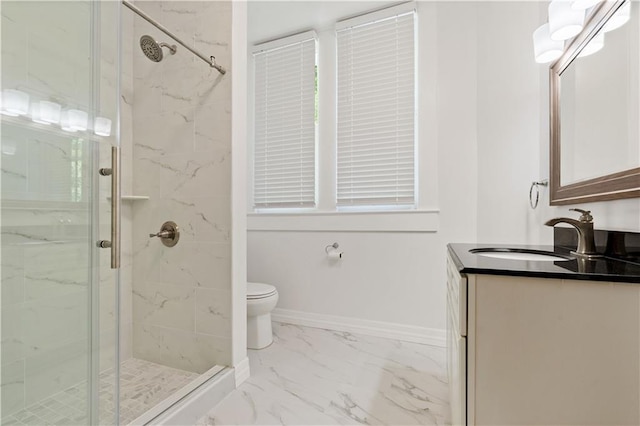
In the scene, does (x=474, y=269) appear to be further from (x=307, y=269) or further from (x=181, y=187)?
(x=307, y=269)

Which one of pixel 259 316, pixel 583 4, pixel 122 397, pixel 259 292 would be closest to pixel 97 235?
pixel 122 397

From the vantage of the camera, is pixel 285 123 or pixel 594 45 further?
pixel 285 123

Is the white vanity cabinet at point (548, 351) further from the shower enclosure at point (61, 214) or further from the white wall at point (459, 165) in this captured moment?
the shower enclosure at point (61, 214)

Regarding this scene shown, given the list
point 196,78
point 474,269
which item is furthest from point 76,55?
point 474,269

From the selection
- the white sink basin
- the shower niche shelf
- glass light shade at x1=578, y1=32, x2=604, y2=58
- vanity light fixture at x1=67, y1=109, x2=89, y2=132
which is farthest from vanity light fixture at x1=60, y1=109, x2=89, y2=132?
glass light shade at x1=578, y1=32, x2=604, y2=58

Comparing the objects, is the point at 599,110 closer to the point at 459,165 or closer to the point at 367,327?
the point at 459,165

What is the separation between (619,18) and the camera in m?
1.05

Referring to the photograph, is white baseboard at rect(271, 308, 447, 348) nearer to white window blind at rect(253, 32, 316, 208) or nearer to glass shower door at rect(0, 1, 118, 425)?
white window blind at rect(253, 32, 316, 208)

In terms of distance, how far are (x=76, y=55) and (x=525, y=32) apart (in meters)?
2.39

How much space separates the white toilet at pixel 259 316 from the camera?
6.47ft

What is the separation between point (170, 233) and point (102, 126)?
2.77 ft

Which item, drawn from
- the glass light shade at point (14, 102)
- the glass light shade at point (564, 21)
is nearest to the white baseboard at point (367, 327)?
the glass light shade at point (564, 21)

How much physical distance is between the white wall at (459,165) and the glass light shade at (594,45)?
0.47 metres

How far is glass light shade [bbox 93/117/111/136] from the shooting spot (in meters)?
1.01
